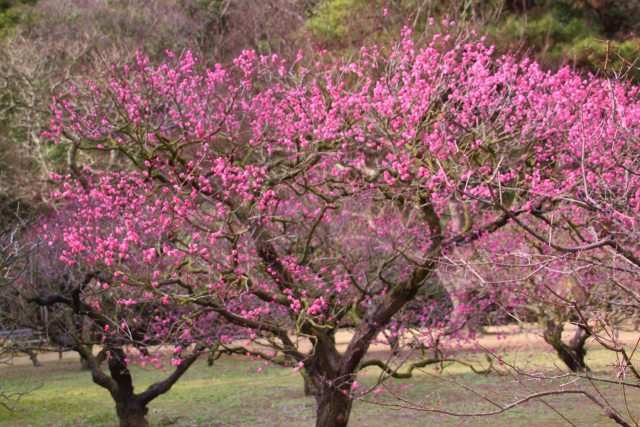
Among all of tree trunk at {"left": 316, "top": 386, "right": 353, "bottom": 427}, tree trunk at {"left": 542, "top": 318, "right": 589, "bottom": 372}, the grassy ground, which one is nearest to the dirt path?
the grassy ground

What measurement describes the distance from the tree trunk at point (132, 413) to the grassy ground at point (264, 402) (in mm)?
747

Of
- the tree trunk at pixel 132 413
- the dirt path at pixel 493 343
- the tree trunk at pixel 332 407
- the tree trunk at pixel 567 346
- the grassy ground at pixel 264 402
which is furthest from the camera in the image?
the dirt path at pixel 493 343

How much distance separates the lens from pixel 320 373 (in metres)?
9.88

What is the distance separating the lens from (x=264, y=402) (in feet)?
48.9

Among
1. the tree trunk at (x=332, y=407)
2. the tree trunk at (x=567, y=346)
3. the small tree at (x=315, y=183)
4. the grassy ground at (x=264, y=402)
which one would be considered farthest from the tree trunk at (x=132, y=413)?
the tree trunk at (x=567, y=346)

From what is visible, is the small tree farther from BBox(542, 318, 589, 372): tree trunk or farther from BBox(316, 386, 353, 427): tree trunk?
BBox(542, 318, 589, 372): tree trunk

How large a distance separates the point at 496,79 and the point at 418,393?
22.9 feet

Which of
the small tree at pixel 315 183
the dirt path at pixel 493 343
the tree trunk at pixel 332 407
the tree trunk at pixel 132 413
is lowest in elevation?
the dirt path at pixel 493 343

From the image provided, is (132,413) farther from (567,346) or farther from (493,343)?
(493,343)

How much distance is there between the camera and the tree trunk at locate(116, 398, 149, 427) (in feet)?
40.1

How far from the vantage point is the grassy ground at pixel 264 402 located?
12344mm

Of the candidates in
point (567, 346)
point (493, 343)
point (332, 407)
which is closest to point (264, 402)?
point (332, 407)

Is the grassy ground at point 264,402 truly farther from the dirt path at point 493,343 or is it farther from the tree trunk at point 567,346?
the dirt path at point 493,343

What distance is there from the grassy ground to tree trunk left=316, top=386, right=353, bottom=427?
1258mm
